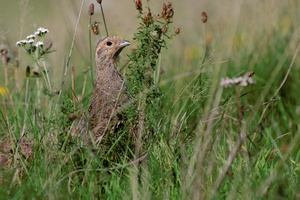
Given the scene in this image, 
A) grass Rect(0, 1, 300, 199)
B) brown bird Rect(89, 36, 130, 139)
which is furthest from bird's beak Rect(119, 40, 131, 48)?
grass Rect(0, 1, 300, 199)

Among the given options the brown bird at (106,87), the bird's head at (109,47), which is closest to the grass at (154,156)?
the brown bird at (106,87)

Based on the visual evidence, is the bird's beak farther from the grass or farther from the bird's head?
the grass

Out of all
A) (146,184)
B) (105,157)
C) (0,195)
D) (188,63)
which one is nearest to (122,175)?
(105,157)

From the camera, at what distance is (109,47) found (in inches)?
201

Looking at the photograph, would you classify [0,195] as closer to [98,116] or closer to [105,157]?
[105,157]

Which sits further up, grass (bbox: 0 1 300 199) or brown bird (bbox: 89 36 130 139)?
brown bird (bbox: 89 36 130 139)

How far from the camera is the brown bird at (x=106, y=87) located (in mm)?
4535

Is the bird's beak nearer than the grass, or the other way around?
the grass

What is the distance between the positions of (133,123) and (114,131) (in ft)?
0.56

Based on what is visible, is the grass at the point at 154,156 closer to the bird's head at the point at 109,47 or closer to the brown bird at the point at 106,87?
the brown bird at the point at 106,87

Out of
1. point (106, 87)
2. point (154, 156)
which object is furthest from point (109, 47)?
point (154, 156)

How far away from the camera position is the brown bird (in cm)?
454

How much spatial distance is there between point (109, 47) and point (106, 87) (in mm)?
387

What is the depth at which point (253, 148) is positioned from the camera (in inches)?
186
